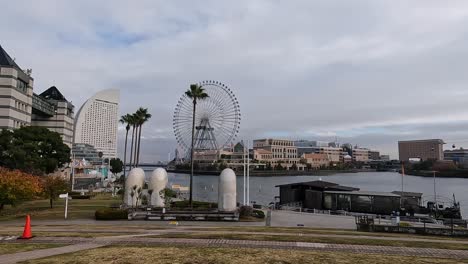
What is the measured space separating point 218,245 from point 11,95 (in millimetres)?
88186

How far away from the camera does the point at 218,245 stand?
53.8 feet

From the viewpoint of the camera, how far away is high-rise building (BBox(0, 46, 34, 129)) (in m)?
87.5

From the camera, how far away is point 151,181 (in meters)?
50.2

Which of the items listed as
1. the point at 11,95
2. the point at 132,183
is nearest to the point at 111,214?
the point at 132,183

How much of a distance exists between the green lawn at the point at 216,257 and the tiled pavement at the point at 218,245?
4.02ft

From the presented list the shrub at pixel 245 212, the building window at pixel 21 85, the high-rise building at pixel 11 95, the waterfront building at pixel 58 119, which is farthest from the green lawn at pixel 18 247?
the waterfront building at pixel 58 119

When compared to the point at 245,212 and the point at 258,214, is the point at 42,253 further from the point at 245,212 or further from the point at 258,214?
the point at 258,214

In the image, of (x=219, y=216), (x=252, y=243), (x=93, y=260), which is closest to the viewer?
(x=93, y=260)

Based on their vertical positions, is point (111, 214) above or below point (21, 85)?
below

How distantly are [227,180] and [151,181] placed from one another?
11434 millimetres

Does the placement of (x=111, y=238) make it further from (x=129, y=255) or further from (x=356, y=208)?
(x=356, y=208)

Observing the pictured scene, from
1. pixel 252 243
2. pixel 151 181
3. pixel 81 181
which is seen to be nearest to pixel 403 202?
pixel 151 181

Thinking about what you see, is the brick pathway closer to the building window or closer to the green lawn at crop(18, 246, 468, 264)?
the green lawn at crop(18, 246, 468, 264)

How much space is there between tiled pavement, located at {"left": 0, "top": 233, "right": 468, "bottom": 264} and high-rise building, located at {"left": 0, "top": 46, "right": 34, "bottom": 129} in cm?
8061
